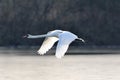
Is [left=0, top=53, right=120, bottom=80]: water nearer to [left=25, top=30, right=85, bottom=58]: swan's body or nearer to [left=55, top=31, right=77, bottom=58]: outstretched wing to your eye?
[left=25, top=30, right=85, bottom=58]: swan's body

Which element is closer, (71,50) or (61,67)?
(61,67)

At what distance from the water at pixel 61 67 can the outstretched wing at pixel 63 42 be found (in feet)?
23.6

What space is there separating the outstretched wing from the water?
7.20 m

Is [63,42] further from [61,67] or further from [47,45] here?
[61,67]

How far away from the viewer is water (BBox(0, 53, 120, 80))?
25.7 m

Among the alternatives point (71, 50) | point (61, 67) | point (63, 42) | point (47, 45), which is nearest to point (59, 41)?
point (63, 42)

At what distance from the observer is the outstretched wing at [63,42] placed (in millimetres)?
16750

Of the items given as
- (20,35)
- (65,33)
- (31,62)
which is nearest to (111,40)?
(20,35)

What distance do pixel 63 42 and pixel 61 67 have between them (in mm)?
12743

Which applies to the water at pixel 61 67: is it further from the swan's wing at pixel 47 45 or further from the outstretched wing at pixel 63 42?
the outstretched wing at pixel 63 42

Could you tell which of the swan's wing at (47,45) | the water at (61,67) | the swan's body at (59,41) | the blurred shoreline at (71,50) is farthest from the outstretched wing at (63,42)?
the blurred shoreline at (71,50)

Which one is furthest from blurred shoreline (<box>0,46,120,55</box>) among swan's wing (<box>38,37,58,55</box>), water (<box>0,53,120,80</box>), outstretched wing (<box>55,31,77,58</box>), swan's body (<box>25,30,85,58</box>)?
outstretched wing (<box>55,31,77,58</box>)

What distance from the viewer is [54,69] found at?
29.1 m

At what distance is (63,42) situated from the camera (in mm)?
17203
